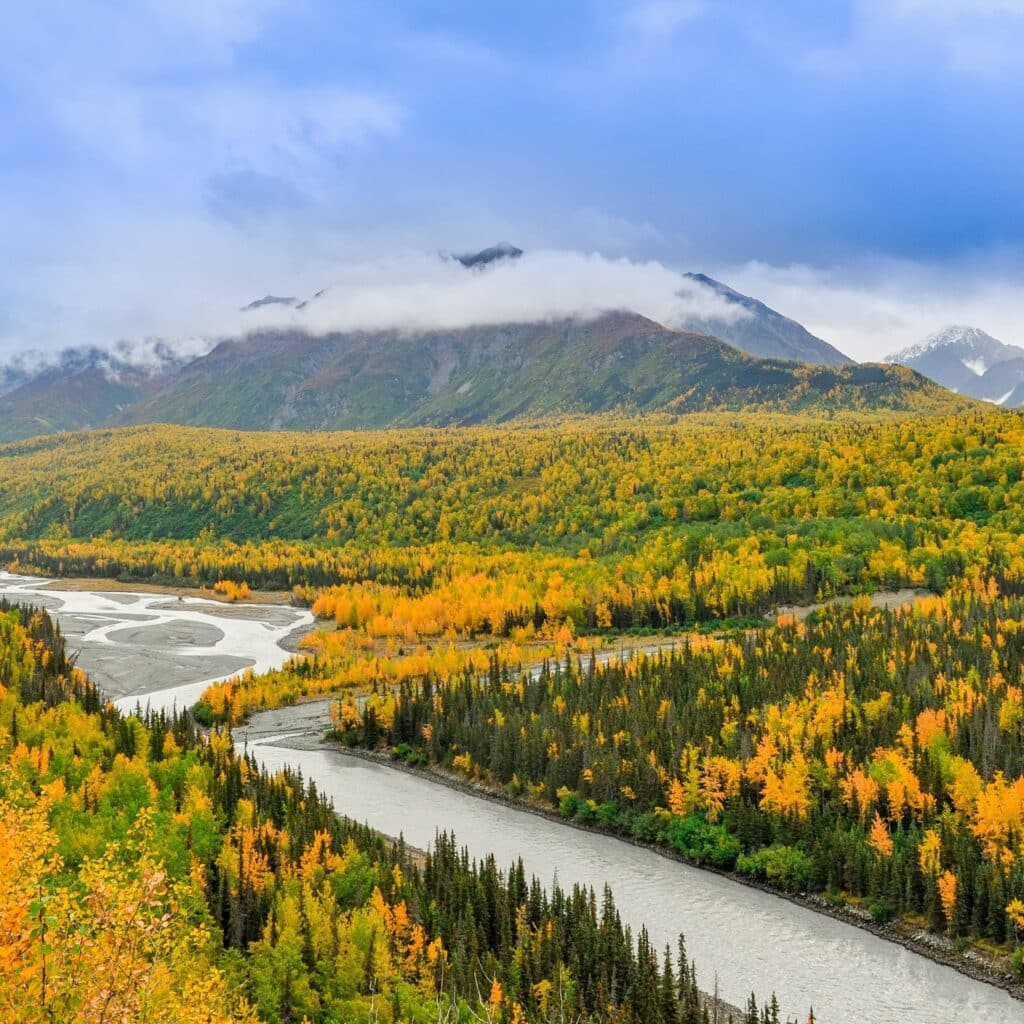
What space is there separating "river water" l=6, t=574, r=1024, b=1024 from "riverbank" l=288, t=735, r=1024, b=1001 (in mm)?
672

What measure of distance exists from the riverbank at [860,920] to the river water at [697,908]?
26.4 inches

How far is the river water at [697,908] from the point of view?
57969mm

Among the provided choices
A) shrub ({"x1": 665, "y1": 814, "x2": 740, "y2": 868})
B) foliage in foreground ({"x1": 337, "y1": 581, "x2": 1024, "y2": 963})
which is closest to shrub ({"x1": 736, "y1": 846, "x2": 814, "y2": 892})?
foliage in foreground ({"x1": 337, "y1": 581, "x2": 1024, "y2": 963})

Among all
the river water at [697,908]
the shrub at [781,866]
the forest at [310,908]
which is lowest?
the river water at [697,908]

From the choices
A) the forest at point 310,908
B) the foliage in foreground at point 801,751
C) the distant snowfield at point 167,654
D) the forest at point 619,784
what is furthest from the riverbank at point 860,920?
the distant snowfield at point 167,654

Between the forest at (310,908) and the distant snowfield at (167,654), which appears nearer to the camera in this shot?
the forest at (310,908)

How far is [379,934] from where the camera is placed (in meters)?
55.6

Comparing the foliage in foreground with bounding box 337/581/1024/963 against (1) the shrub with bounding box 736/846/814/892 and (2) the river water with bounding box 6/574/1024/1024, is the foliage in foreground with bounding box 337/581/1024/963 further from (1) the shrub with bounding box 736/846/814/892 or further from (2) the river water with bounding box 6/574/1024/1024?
(2) the river water with bounding box 6/574/1024/1024

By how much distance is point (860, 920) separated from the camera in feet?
226

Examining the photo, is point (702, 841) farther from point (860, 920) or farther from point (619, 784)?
point (860, 920)

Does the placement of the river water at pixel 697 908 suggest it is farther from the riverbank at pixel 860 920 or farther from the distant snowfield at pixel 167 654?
the distant snowfield at pixel 167 654

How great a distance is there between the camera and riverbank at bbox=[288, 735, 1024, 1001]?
61.6 m

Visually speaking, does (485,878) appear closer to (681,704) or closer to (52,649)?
(681,704)

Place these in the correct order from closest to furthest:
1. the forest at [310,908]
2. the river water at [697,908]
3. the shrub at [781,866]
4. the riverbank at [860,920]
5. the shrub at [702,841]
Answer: the forest at [310,908]
the river water at [697,908]
the riverbank at [860,920]
the shrub at [781,866]
the shrub at [702,841]
